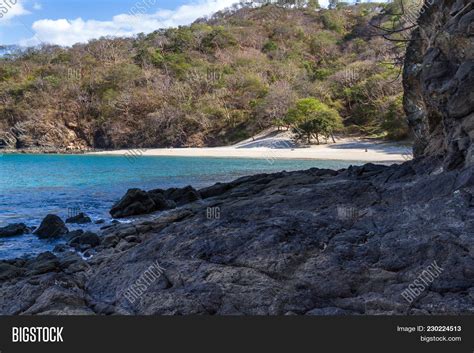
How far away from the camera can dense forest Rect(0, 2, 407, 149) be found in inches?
2210

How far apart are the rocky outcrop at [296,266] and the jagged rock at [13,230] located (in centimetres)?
550

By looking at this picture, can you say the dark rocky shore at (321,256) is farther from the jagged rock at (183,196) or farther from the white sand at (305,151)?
the white sand at (305,151)

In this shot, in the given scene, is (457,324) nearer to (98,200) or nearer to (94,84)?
(98,200)

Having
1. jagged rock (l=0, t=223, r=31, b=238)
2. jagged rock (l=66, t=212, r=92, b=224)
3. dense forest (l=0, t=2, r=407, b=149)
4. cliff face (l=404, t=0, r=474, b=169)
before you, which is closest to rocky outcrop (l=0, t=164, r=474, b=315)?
cliff face (l=404, t=0, r=474, b=169)

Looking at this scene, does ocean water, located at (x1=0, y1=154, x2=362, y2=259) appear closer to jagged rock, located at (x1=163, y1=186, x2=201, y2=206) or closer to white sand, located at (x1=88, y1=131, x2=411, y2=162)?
jagged rock, located at (x1=163, y1=186, x2=201, y2=206)

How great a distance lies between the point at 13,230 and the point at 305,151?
33636 millimetres

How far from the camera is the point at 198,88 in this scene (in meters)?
72.9

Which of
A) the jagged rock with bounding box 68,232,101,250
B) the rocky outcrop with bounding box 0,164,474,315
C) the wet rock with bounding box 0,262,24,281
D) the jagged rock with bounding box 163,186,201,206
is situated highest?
the rocky outcrop with bounding box 0,164,474,315

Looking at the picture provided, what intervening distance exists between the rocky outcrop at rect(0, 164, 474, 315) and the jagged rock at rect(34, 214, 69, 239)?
15.6 ft

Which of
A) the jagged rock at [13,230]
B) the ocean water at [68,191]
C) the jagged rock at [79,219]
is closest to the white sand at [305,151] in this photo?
the ocean water at [68,191]

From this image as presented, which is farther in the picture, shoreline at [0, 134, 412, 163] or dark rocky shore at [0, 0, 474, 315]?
shoreline at [0, 134, 412, 163]

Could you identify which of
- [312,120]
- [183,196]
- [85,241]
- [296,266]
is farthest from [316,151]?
[296,266]

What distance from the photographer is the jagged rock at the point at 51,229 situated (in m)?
13.5

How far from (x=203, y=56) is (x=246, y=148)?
38209mm
